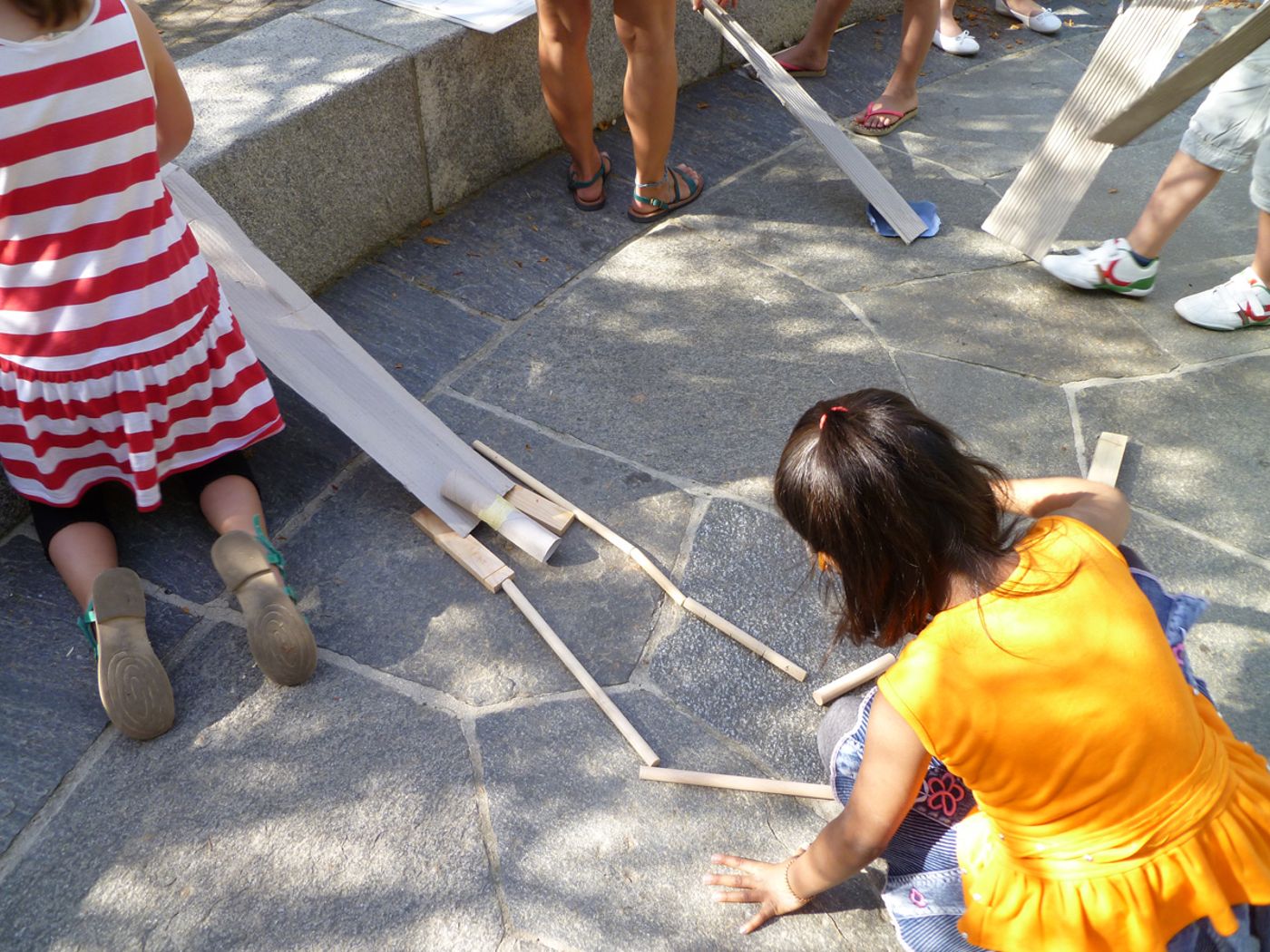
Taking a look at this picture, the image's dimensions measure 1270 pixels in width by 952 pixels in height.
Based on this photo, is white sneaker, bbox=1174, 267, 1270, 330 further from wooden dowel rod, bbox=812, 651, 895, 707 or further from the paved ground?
the paved ground

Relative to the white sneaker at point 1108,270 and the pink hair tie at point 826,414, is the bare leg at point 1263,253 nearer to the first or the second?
the white sneaker at point 1108,270

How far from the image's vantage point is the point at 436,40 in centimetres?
326

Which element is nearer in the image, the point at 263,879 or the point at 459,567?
the point at 263,879

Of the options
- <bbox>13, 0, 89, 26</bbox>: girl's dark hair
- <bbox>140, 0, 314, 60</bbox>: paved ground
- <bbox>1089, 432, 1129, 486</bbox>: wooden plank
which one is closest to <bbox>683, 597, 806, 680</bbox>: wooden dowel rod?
<bbox>1089, 432, 1129, 486</bbox>: wooden plank

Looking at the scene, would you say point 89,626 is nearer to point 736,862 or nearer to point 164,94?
point 164,94

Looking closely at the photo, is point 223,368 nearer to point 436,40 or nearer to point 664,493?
point 664,493

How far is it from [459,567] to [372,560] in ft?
0.68

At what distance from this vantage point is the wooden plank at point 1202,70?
80.0 inches

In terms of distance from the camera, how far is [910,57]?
4.08 m

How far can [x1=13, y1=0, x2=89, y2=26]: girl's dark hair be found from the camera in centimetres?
188

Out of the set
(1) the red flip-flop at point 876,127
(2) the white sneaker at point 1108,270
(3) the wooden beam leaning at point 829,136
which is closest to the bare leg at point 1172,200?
(2) the white sneaker at point 1108,270

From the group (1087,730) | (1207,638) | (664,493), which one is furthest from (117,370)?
(1207,638)

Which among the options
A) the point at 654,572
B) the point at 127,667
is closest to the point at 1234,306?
the point at 654,572

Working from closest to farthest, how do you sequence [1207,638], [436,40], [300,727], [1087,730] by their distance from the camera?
[1087,730] → [300,727] → [1207,638] → [436,40]
